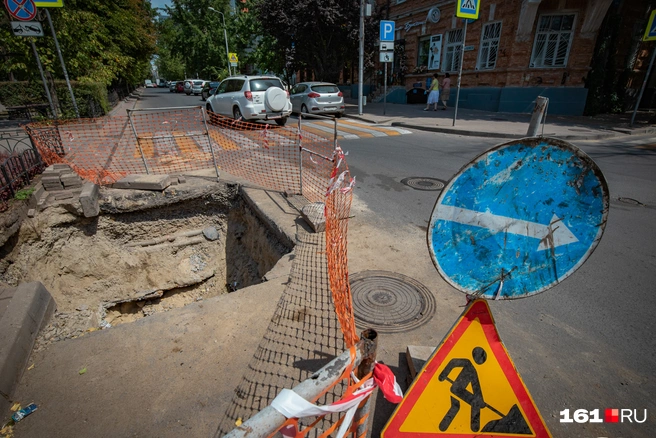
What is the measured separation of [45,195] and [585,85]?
2021 cm

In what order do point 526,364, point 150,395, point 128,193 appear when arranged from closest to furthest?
point 150,395 < point 526,364 < point 128,193

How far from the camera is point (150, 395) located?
87.4 inches

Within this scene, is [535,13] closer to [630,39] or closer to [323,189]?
[630,39]

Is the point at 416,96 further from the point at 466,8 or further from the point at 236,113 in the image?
the point at 236,113

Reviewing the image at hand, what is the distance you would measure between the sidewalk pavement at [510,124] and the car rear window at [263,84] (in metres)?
4.73

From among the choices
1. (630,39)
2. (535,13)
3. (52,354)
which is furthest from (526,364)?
(630,39)

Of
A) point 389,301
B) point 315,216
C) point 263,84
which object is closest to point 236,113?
point 263,84

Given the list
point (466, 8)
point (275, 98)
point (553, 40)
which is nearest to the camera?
point (466, 8)

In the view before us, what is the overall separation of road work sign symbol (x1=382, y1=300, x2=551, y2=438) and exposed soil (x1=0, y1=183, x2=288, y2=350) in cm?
322

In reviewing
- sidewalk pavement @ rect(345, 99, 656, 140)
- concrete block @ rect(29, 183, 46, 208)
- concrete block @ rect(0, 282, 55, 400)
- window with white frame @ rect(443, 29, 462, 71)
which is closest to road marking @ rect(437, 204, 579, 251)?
concrete block @ rect(0, 282, 55, 400)

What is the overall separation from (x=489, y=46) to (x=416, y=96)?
17.1 feet

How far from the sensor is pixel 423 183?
6.65 meters

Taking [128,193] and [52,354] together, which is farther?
[128,193]

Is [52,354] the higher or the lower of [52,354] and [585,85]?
the lower
